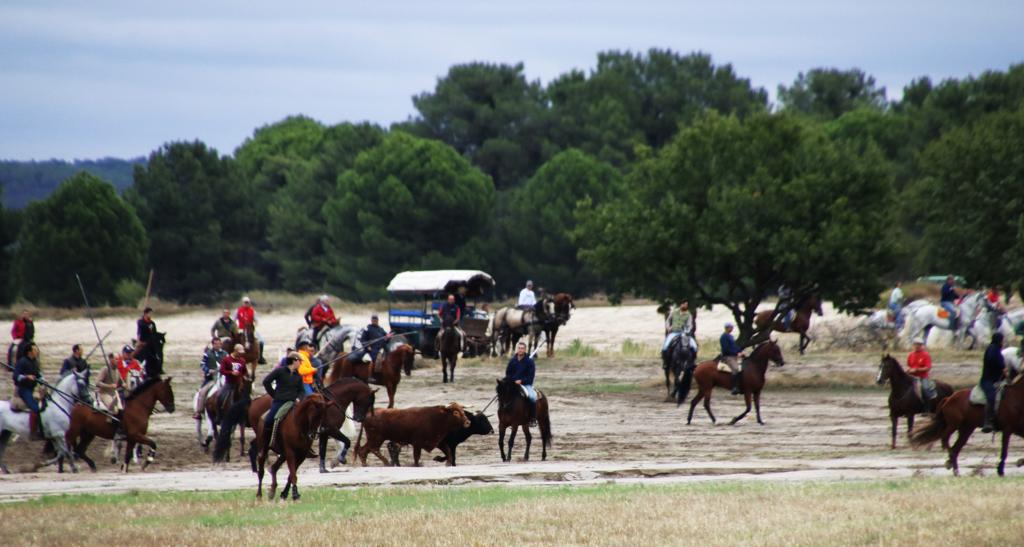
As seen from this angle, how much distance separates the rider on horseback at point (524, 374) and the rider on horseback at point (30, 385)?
8062 mm

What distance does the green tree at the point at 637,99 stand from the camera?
10056cm

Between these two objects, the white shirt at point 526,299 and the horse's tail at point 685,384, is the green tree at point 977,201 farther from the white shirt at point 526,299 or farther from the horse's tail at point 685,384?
the white shirt at point 526,299

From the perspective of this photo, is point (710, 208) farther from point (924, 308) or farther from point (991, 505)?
point (991, 505)

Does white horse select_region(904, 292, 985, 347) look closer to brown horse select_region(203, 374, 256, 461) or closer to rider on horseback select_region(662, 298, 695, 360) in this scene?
rider on horseback select_region(662, 298, 695, 360)

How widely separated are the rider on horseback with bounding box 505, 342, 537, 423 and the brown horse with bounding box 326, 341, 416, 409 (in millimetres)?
7601

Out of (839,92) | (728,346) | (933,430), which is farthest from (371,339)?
(839,92)

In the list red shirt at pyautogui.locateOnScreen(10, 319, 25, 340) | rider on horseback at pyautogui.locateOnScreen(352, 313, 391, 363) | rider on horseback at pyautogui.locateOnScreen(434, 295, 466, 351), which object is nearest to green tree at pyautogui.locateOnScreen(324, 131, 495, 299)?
rider on horseback at pyautogui.locateOnScreen(434, 295, 466, 351)

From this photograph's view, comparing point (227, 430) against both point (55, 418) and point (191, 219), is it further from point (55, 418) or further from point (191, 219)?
point (191, 219)

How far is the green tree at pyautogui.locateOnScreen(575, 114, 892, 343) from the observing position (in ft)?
128

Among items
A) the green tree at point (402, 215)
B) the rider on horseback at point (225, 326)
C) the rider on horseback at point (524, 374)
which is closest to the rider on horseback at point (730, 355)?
the rider on horseback at point (524, 374)

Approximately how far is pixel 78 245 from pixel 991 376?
69.7 m

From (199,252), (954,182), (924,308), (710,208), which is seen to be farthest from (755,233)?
(199,252)

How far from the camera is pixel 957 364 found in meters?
42.2

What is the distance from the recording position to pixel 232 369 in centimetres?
2655
